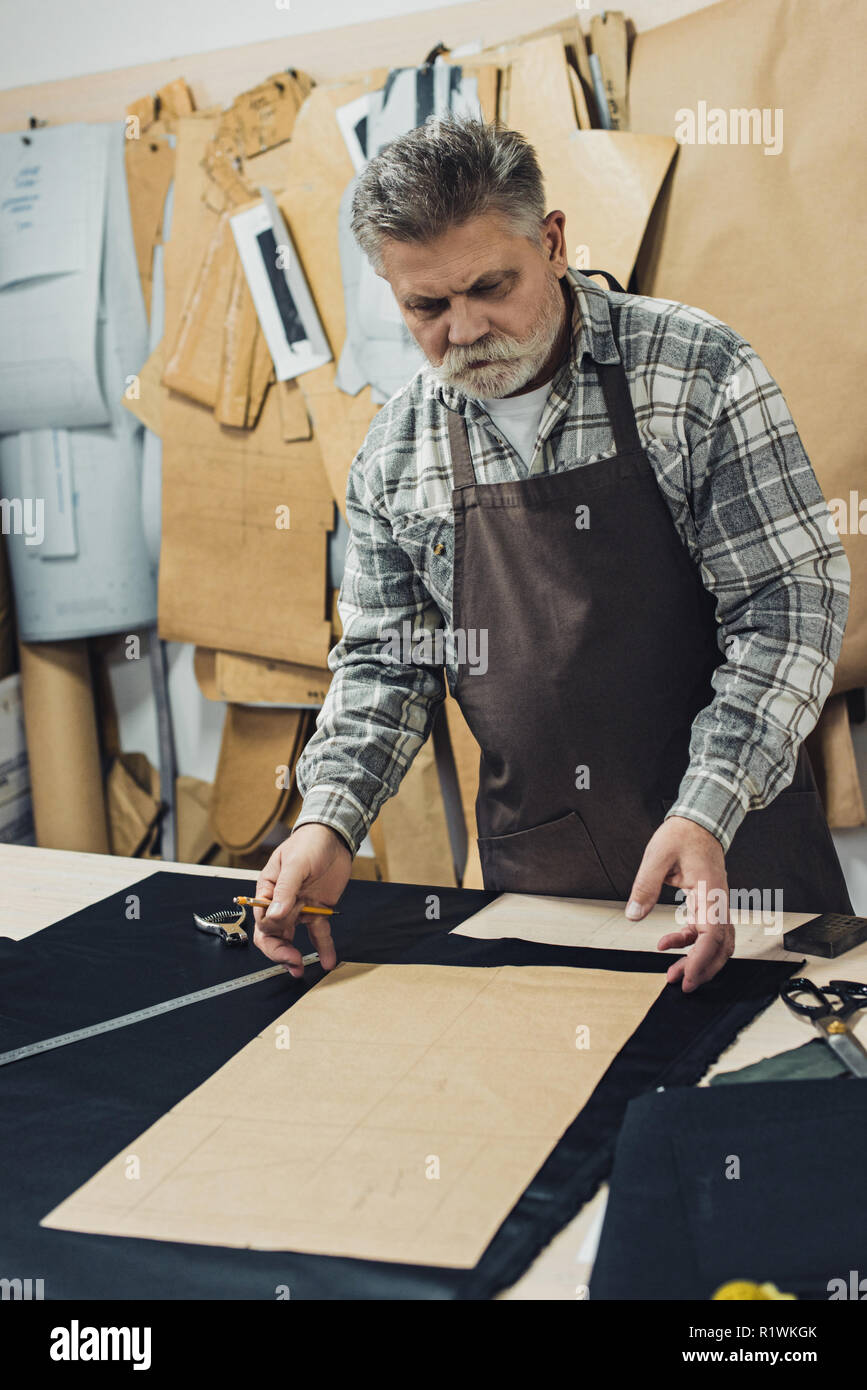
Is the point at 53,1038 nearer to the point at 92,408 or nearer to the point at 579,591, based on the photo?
the point at 579,591

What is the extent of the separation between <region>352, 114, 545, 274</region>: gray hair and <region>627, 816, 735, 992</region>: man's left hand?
2.20 ft

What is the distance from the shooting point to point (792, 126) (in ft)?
6.49

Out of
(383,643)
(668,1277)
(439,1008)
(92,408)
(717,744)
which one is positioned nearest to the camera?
(668,1277)

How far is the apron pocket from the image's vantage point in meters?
1.45

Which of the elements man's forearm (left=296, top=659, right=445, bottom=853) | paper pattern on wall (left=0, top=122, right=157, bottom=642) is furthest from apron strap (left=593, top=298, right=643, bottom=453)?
paper pattern on wall (left=0, top=122, right=157, bottom=642)

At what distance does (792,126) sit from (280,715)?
1632 mm

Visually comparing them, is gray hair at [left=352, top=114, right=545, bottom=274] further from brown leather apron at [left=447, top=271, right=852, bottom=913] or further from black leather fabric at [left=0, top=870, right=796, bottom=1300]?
black leather fabric at [left=0, top=870, right=796, bottom=1300]

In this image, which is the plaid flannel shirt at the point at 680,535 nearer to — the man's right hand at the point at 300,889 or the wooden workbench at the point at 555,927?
the man's right hand at the point at 300,889

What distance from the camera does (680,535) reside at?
53.5 inches

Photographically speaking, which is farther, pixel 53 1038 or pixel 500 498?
pixel 500 498

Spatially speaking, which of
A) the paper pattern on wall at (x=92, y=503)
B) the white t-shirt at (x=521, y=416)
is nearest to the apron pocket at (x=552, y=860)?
the white t-shirt at (x=521, y=416)

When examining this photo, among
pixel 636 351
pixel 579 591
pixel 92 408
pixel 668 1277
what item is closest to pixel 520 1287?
pixel 668 1277

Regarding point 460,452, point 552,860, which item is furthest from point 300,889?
point 460,452
